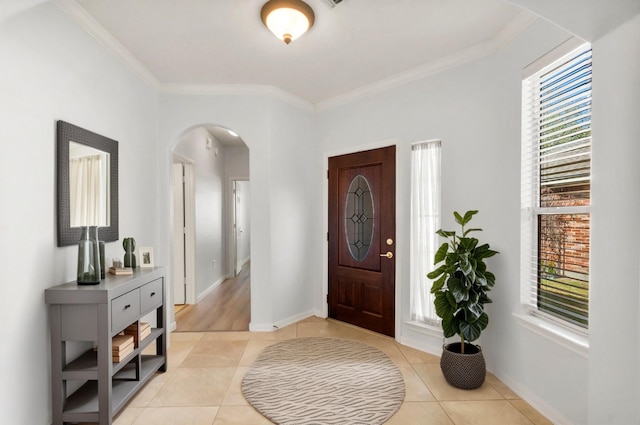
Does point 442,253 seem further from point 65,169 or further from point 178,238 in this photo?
point 178,238

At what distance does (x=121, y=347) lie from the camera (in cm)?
219

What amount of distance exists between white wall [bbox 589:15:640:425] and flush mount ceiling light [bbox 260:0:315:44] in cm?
163

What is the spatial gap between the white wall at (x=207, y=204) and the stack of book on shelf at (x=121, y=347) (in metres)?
2.50

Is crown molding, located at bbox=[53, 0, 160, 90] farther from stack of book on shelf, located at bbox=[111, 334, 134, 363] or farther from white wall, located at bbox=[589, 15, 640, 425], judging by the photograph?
white wall, located at bbox=[589, 15, 640, 425]

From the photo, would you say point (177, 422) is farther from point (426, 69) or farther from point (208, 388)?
point (426, 69)

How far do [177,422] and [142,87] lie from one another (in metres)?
2.84

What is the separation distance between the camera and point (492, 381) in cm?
257

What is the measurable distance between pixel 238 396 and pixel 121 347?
861 millimetres

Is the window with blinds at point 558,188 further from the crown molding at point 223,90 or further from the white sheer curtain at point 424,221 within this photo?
the crown molding at point 223,90

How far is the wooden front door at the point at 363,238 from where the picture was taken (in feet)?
11.4

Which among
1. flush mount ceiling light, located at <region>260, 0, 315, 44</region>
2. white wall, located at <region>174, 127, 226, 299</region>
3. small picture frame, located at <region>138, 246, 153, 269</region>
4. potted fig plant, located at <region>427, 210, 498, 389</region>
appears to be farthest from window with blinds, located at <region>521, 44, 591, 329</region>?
white wall, located at <region>174, 127, 226, 299</region>

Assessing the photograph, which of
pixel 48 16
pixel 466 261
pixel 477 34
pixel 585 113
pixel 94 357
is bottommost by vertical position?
pixel 94 357

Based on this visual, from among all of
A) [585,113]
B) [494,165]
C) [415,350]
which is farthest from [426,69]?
[415,350]

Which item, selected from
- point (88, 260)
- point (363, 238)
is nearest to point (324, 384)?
point (363, 238)
